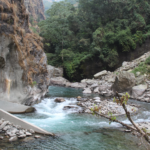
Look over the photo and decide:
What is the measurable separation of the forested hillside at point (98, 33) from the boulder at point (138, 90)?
9.77 m

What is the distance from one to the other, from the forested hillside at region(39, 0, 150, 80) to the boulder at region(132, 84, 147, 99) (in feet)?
32.1

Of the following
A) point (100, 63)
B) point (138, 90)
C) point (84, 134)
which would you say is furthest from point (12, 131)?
point (100, 63)

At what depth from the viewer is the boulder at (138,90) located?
13.5 metres

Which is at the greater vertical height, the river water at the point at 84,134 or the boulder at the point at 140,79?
the boulder at the point at 140,79

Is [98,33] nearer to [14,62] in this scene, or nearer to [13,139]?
[14,62]

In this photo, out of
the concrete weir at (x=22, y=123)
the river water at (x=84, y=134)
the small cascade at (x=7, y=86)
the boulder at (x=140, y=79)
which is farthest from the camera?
the boulder at (x=140, y=79)

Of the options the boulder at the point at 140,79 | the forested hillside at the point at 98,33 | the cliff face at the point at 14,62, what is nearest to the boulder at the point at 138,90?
the boulder at the point at 140,79

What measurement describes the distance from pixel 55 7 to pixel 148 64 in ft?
85.5

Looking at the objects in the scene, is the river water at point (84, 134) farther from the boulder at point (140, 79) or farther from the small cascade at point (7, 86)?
the boulder at point (140, 79)

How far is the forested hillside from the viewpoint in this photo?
77.7ft

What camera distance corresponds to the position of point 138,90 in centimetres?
1367

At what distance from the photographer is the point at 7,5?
8.42 m

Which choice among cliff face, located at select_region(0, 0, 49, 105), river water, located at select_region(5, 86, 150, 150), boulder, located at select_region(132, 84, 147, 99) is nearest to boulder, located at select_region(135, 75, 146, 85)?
boulder, located at select_region(132, 84, 147, 99)

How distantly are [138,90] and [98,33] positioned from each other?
13.1m
